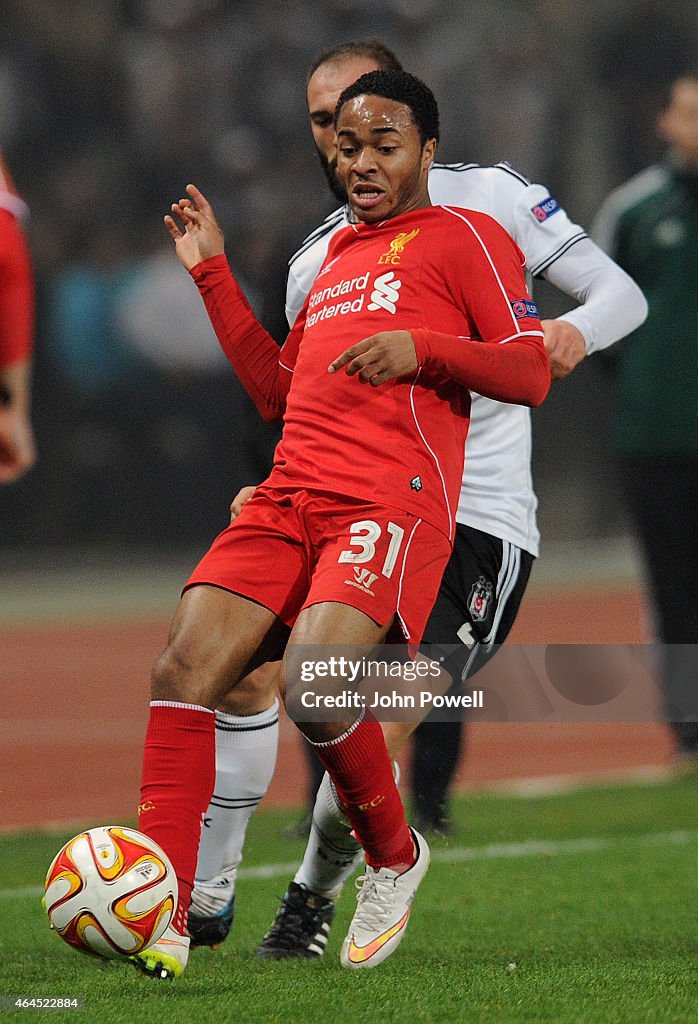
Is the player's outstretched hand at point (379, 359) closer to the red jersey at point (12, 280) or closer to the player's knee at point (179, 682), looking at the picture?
the player's knee at point (179, 682)

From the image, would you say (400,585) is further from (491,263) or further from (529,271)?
(529,271)

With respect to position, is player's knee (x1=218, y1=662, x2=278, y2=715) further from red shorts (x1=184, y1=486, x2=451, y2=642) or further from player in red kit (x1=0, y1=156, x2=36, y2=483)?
player in red kit (x1=0, y1=156, x2=36, y2=483)

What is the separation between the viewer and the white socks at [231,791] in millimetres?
4008

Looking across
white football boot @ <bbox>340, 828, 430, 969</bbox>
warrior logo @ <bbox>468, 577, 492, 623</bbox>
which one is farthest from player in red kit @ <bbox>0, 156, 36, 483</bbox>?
warrior logo @ <bbox>468, 577, 492, 623</bbox>

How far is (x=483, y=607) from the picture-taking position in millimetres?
4062

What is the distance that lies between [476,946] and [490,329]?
144 cm

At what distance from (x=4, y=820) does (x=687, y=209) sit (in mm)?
3959

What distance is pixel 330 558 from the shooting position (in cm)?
346

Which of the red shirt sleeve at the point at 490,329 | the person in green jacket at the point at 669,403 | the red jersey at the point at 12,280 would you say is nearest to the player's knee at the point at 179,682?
the red shirt sleeve at the point at 490,329

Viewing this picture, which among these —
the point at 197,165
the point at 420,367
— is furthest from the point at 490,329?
the point at 197,165

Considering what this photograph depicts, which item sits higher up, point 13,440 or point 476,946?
point 13,440

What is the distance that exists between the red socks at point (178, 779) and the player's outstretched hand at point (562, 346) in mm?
1172

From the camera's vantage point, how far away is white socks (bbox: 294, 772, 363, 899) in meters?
3.75

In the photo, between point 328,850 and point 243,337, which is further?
point 243,337
